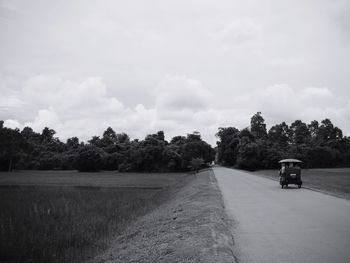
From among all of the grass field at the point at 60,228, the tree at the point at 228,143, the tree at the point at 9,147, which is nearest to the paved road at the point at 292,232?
the grass field at the point at 60,228

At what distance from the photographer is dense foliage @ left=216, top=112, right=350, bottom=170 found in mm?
86062

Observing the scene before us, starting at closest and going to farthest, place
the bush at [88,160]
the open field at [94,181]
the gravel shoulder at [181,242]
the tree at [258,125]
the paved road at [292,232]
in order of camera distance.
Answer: the paved road at [292,232]
the gravel shoulder at [181,242]
the open field at [94,181]
the bush at [88,160]
the tree at [258,125]

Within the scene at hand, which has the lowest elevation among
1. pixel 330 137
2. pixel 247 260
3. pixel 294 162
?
pixel 247 260

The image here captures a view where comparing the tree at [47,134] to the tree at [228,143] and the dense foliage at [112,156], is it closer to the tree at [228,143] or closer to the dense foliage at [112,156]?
the dense foliage at [112,156]

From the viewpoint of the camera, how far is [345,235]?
8977 mm

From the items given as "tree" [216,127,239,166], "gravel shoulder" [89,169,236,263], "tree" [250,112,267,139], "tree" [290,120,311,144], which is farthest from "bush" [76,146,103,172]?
"gravel shoulder" [89,169,236,263]

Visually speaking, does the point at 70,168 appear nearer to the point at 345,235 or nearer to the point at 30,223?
the point at 30,223

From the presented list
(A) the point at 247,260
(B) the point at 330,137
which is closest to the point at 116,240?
(A) the point at 247,260

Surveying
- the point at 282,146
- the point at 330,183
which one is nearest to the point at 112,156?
the point at 282,146

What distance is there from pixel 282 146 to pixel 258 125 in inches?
871

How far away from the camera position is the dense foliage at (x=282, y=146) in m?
86.1

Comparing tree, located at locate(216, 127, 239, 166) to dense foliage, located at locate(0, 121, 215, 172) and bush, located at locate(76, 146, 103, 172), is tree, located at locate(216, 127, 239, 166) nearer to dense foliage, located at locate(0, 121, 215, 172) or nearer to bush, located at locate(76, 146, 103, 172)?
dense foliage, located at locate(0, 121, 215, 172)

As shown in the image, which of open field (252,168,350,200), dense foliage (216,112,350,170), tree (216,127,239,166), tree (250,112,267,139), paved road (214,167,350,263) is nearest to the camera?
paved road (214,167,350,263)

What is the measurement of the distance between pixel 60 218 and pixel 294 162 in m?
17.7
